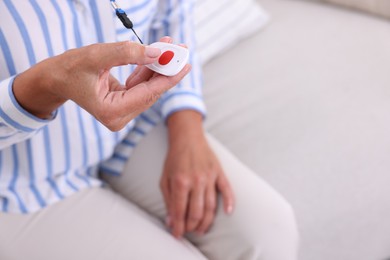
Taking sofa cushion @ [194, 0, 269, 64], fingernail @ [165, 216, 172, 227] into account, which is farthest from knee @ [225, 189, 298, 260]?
sofa cushion @ [194, 0, 269, 64]

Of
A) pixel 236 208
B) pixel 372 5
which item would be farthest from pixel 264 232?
pixel 372 5

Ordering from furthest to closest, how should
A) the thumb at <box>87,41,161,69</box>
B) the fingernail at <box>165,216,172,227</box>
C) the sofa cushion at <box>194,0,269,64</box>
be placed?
the sofa cushion at <box>194,0,269,64</box> → the fingernail at <box>165,216,172,227</box> → the thumb at <box>87,41,161,69</box>

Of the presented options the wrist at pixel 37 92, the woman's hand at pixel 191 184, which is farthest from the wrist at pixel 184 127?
the wrist at pixel 37 92

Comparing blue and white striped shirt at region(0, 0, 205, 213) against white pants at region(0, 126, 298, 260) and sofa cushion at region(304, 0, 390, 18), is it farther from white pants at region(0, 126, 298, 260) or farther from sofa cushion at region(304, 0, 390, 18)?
sofa cushion at region(304, 0, 390, 18)

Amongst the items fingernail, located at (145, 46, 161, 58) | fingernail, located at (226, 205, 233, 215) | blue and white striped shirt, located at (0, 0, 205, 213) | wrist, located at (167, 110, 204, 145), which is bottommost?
fingernail, located at (226, 205, 233, 215)

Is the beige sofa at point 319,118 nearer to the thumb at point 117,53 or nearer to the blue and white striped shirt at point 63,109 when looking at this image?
the blue and white striped shirt at point 63,109

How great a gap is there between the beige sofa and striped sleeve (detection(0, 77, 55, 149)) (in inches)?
17.1

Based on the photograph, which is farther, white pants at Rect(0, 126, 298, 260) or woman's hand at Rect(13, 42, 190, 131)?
white pants at Rect(0, 126, 298, 260)

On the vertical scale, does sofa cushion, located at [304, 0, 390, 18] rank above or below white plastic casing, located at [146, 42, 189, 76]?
below

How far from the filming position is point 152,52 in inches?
17.9

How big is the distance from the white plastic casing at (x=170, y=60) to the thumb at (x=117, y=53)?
3cm

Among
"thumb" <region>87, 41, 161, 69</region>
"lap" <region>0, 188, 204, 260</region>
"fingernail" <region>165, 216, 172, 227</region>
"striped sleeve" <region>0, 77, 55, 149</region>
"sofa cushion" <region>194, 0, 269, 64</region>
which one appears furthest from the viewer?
"sofa cushion" <region>194, 0, 269, 64</region>

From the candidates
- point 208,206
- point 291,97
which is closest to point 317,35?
point 291,97

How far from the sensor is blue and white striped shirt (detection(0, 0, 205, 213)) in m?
0.57
